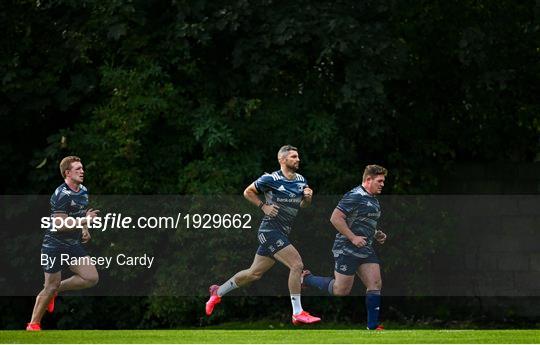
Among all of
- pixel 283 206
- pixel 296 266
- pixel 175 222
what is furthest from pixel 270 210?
pixel 175 222

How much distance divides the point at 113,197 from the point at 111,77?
1.74m

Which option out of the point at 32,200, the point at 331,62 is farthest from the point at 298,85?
the point at 32,200

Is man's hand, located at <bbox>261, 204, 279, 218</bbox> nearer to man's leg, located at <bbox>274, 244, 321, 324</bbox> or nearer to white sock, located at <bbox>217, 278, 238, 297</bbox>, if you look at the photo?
man's leg, located at <bbox>274, 244, 321, 324</bbox>

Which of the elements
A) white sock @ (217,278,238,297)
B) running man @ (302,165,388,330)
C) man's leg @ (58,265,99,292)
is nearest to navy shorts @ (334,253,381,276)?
running man @ (302,165,388,330)

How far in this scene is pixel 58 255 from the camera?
14219 millimetres

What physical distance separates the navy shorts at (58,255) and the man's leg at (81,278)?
14 centimetres

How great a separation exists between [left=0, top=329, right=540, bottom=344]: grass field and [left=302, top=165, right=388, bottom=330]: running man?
0.54 meters

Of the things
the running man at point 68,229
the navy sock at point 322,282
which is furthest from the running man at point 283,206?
the running man at point 68,229

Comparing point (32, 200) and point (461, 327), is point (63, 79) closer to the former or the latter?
point (32, 200)

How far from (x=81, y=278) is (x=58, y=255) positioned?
20.0 inches

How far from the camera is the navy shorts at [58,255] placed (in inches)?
559

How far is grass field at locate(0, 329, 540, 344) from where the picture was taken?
12.8m

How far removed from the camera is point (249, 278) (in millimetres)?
14875

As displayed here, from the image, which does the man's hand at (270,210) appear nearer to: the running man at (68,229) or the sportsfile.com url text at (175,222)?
the running man at (68,229)
